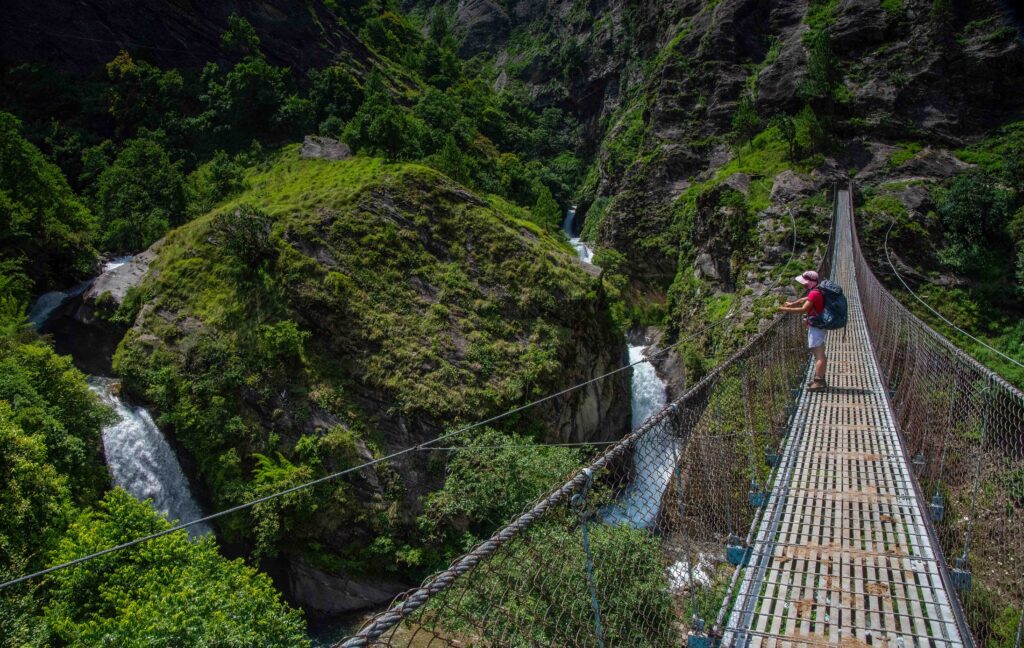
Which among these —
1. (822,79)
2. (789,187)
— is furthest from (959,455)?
(822,79)

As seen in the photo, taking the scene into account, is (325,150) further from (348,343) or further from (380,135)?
(348,343)

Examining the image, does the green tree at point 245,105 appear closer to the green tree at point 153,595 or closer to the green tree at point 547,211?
the green tree at point 547,211

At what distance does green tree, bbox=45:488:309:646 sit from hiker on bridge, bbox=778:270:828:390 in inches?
400

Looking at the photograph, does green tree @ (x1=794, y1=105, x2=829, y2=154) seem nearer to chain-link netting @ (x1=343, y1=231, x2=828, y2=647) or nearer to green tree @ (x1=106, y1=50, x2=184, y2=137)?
chain-link netting @ (x1=343, y1=231, x2=828, y2=647)

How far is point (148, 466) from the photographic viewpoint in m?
14.8

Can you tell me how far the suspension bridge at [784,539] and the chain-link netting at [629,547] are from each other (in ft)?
0.09

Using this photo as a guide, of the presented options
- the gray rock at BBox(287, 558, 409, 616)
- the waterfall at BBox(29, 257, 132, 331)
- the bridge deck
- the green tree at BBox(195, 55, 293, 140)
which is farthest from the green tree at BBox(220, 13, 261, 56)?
the bridge deck

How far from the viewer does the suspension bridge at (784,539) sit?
116 inches

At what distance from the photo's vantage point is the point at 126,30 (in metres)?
36.8

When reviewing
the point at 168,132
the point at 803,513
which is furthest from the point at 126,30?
the point at 803,513

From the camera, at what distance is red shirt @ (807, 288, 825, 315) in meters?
7.35

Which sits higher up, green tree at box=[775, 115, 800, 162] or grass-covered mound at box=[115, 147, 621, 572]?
green tree at box=[775, 115, 800, 162]

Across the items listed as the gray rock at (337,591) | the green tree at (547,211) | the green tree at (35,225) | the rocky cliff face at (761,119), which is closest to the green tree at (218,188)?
the green tree at (35,225)

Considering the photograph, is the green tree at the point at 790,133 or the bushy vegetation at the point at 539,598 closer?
the bushy vegetation at the point at 539,598
